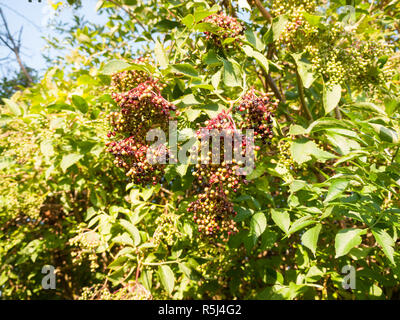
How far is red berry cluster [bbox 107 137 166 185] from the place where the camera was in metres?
1.25

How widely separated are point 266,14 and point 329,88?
0.62 meters

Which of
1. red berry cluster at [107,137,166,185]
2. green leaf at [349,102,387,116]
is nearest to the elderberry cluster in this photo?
red berry cluster at [107,137,166,185]

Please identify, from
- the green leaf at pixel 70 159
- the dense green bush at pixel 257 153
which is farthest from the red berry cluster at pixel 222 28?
→ the green leaf at pixel 70 159

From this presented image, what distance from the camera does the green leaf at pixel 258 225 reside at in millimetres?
1456

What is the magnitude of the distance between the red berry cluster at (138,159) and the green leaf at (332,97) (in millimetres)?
918

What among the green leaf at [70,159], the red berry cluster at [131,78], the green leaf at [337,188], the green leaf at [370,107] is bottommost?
the green leaf at [337,188]

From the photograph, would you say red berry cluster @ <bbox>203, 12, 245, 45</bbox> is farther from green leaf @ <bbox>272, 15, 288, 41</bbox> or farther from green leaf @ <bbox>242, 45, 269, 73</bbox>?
green leaf @ <bbox>272, 15, 288, 41</bbox>

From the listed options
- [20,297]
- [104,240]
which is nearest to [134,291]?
[104,240]

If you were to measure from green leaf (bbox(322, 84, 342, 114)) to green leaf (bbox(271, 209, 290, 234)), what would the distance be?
586 millimetres

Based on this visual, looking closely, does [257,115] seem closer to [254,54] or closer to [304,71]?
[254,54]

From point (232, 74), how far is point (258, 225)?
2.37 feet

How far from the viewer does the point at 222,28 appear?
4.50ft

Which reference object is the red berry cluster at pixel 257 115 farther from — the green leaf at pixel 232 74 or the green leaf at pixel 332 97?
the green leaf at pixel 332 97

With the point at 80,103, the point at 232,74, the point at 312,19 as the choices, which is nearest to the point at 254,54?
the point at 232,74
